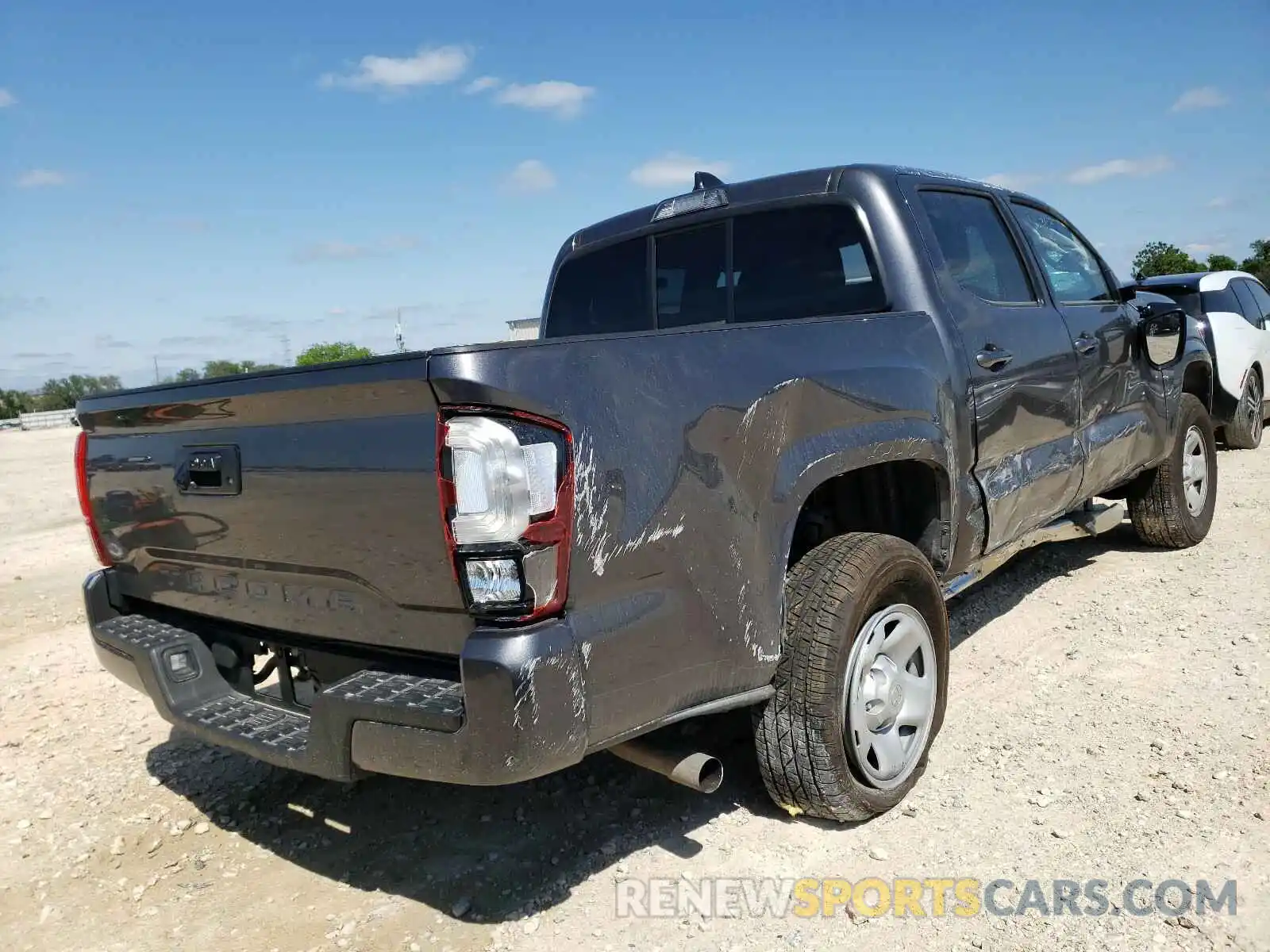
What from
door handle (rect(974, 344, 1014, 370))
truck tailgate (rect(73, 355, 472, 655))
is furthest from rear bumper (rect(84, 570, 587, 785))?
door handle (rect(974, 344, 1014, 370))

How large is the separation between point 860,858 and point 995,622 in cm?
231

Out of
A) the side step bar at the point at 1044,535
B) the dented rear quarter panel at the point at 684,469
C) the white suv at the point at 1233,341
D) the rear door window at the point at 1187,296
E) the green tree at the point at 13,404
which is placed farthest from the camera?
the green tree at the point at 13,404

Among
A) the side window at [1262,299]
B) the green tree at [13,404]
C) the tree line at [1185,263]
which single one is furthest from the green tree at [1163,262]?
the green tree at [13,404]

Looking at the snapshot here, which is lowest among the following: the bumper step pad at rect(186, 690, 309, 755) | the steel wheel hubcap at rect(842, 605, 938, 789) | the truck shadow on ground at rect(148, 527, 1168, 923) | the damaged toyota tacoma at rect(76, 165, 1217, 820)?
the truck shadow on ground at rect(148, 527, 1168, 923)

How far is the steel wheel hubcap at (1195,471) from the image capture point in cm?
576

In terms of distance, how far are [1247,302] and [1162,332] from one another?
5.80 metres

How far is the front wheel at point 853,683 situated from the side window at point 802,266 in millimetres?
948

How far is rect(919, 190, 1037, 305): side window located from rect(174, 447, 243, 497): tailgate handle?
2.56m

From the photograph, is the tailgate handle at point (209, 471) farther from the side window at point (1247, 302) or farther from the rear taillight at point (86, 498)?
the side window at point (1247, 302)

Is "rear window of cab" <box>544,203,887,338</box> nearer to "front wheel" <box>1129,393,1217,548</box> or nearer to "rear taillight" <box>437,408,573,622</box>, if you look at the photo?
"rear taillight" <box>437,408,573,622</box>

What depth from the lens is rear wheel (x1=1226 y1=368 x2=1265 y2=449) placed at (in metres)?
9.12

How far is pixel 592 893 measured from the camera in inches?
106

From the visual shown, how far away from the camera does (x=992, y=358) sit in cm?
354

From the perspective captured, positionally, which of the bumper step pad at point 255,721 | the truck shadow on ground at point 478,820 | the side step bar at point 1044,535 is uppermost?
the side step bar at point 1044,535
